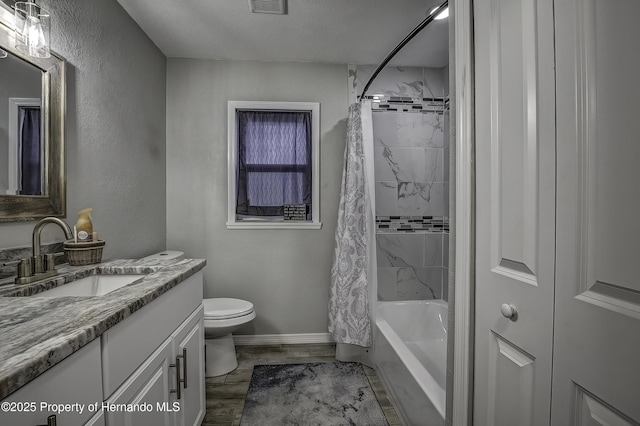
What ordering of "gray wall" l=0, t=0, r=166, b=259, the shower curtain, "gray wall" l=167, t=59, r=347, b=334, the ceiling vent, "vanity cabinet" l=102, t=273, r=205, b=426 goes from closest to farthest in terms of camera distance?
"vanity cabinet" l=102, t=273, r=205, b=426
"gray wall" l=0, t=0, r=166, b=259
the ceiling vent
the shower curtain
"gray wall" l=167, t=59, r=347, b=334

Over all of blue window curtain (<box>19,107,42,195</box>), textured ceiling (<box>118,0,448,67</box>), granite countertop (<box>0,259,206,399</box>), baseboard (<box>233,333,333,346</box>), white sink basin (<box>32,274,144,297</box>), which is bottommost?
baseboard (<box>233,333,333,346</box>)

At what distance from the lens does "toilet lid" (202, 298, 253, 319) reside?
207 cm

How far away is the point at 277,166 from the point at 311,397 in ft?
5.98

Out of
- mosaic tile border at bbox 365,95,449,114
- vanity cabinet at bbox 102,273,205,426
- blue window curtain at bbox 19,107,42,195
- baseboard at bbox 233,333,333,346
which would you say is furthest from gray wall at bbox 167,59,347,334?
blue window curtain at bbox 19,107,42,195

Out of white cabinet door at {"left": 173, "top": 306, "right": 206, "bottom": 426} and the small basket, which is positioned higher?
the small basket

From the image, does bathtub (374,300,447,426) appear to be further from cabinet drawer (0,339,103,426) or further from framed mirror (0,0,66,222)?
framed mirror (0,0,66,222)

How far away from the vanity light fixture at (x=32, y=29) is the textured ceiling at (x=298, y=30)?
878mm

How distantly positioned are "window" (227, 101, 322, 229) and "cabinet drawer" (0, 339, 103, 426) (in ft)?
6.42

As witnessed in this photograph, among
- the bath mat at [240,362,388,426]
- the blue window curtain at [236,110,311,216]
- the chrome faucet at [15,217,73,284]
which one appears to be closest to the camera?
the chrome faucet at [15,217,73,284]

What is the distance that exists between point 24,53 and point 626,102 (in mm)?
2019

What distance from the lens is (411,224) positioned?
267cm

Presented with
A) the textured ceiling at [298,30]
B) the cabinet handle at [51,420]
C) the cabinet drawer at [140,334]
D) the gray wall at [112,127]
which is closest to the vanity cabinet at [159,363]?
the cabinet drawer at [140,334]

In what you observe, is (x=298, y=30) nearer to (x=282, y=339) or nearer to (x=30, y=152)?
(x=30, y=152)

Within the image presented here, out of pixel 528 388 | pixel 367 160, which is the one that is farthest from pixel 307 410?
pixel 367 160
